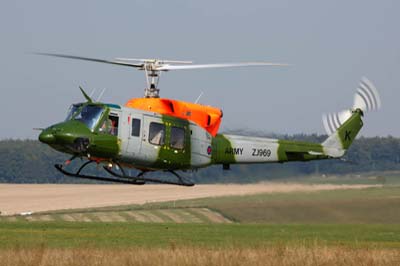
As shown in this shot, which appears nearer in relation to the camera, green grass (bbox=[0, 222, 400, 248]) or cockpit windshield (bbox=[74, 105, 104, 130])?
cockpit windshield (bbox=[74, 105, 104, 130])

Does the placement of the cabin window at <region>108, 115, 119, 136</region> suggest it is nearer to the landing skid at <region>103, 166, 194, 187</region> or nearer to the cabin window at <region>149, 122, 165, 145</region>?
the cabin window at <region>149, 122, 165, 145</region>

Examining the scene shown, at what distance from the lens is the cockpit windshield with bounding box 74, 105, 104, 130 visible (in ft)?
95.4

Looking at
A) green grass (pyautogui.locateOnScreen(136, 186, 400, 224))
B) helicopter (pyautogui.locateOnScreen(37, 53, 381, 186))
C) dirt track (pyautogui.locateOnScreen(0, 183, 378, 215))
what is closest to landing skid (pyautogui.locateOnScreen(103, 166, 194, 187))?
helicopter (pyautogui.locateOnScreen(37, 53, 381, 186))

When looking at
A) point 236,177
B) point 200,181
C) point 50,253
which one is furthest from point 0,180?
point 50,253

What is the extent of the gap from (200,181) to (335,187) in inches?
697

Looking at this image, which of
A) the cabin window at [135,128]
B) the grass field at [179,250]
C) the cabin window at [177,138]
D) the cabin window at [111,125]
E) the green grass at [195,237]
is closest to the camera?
the grass field at [179,250]

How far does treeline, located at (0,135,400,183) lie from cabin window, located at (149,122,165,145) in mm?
2627

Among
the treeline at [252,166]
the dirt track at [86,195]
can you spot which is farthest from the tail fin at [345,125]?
the dirt track at [86,195]

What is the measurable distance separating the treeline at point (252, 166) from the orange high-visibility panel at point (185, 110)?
1.86 metres

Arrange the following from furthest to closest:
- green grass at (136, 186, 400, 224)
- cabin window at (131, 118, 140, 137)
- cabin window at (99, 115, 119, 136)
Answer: green grass at (136, 186, 400, 224) → cabin window at (131, 118, 140, 137) → cabin window at (99, 115, 119, 136)

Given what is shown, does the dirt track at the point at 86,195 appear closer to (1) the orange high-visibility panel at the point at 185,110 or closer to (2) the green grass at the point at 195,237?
(2) the green grass at the point at 195,237

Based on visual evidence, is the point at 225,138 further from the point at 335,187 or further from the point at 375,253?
the point at 335,187

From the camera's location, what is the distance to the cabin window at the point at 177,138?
3025 centimetres

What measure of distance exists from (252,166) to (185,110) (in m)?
4.79
